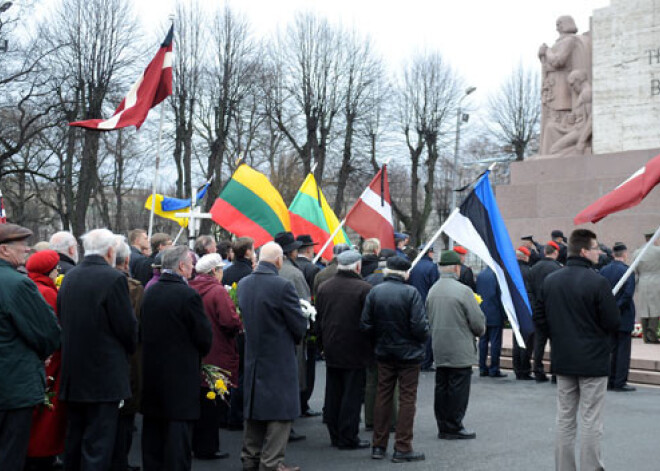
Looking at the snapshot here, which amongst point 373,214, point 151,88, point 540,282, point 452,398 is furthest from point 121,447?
point 540,282

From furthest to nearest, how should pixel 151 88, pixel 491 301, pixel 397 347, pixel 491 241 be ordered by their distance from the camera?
1. pixel 491 301
2. pixel 151 88
3. pixel 491 241
4. pixel 397 347

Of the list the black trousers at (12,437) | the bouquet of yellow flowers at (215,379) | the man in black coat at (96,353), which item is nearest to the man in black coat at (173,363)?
the man in black coat at (96,353)

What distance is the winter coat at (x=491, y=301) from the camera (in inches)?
473

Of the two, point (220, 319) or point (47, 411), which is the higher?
point (220, 319)

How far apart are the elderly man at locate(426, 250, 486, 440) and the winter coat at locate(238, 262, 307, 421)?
2.05 metres

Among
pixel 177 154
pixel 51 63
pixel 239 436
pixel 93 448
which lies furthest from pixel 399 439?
pixel 177 154

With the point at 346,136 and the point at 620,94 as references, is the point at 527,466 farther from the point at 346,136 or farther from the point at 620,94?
the point at 346,136

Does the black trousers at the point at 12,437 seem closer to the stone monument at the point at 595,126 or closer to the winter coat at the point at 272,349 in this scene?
the winter coat at the point at 272,349

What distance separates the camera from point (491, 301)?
12.1 meters

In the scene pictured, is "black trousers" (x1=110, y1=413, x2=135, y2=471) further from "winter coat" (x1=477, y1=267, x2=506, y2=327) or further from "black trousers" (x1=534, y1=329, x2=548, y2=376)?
"winter coat" (x1=477, y1=267, x2=506, y2=327)

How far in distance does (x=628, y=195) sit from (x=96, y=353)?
5.27m

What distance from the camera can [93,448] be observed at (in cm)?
567

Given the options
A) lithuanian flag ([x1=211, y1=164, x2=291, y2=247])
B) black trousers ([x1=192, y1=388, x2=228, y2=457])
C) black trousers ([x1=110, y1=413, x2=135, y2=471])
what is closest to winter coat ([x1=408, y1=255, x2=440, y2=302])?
lithuanian flag ([x1=211, y1=164, x2=291, y2=247])

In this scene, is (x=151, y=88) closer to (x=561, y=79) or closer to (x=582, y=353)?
(x=582, y=353)
